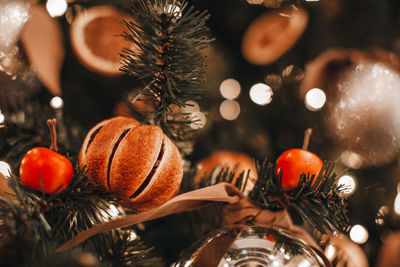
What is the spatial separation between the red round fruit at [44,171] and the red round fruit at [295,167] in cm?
26

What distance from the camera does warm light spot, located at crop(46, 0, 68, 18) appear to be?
2.28ft

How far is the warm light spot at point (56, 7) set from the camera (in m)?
0.69

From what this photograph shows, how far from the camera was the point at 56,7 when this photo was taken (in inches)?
27.5

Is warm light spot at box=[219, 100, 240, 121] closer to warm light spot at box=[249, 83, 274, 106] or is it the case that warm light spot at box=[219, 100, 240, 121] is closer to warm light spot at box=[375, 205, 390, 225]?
warm light spot at box=[249, 83, 274, 106]

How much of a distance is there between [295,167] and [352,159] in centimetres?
37

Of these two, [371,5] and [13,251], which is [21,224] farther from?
[371,5]

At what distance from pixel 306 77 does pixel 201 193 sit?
18.4 inches

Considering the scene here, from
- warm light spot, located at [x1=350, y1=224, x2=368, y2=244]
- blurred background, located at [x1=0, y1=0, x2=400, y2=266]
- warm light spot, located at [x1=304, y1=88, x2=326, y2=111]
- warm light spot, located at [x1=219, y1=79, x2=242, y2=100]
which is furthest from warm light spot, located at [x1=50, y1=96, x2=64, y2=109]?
warm light spot, located at [x1=350, y1=224, x2=368, y2=244]

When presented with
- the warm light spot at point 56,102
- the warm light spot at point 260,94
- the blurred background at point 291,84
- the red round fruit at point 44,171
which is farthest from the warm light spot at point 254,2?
the red round fruit at point 44,171

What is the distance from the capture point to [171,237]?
23.7 inches

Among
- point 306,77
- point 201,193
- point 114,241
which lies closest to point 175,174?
point 201,193

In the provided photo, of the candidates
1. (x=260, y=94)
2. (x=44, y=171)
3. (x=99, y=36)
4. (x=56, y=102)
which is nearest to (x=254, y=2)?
(x=260, y=94)

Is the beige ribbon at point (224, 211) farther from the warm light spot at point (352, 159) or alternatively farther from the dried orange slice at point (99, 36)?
the dried orange slice at point (99, 36)

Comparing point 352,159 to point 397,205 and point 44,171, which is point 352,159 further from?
point 44,171
